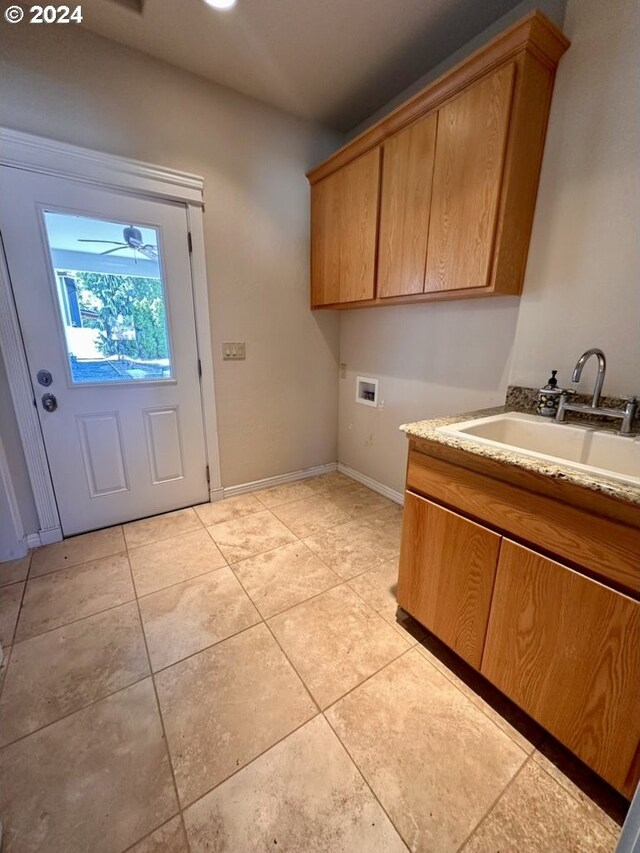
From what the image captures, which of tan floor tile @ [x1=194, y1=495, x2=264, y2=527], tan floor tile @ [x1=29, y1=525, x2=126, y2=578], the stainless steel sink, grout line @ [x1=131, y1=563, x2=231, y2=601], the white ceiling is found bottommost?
grout line @ [x1=131, y1=563, x2=231, y2=601]

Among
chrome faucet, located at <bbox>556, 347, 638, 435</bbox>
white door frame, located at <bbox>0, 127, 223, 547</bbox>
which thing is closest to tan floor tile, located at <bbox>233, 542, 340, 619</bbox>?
white door frame, located at <bbox>0, 127, 223, 547</bbox>

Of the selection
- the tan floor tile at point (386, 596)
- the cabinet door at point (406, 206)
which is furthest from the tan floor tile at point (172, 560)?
the cabinet door at point (406, 206)

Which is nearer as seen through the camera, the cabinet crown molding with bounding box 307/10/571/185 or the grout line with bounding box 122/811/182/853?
the grout line with bounding box 122/811/182/853

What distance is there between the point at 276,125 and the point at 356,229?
96 cm

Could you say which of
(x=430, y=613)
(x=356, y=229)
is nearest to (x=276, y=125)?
(x=356, y=229)

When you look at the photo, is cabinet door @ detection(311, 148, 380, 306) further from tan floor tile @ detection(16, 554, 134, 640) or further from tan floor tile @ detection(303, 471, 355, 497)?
tan floor tile @ detection(16, 554, 134, 640)

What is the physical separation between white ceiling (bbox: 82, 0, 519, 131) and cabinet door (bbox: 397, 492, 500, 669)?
7.33ft

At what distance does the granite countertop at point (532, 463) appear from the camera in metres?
0.82

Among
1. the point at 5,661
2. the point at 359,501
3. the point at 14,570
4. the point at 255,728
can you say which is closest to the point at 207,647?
the point at 255,728

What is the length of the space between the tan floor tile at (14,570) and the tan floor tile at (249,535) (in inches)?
37.8

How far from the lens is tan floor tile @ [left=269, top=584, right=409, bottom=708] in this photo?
1309 mm

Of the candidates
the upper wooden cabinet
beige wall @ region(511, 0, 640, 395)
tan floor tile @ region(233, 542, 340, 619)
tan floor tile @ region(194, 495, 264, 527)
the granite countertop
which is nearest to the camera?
the granite countertop

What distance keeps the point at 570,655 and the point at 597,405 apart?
92 centimetres

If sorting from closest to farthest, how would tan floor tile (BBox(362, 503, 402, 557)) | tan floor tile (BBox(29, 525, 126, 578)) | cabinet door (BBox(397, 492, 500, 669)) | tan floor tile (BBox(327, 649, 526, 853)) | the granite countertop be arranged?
1. the granite countertop
2. tan floor tile (BBox(327, 649, 526, 853))
3. cabinet door (BBox(397, 492, 500, 669))
4. tan floor tile (BBox(29, 525, 126, 578))
5. tan floor tile (BBox(362, 503, 402, 557))
